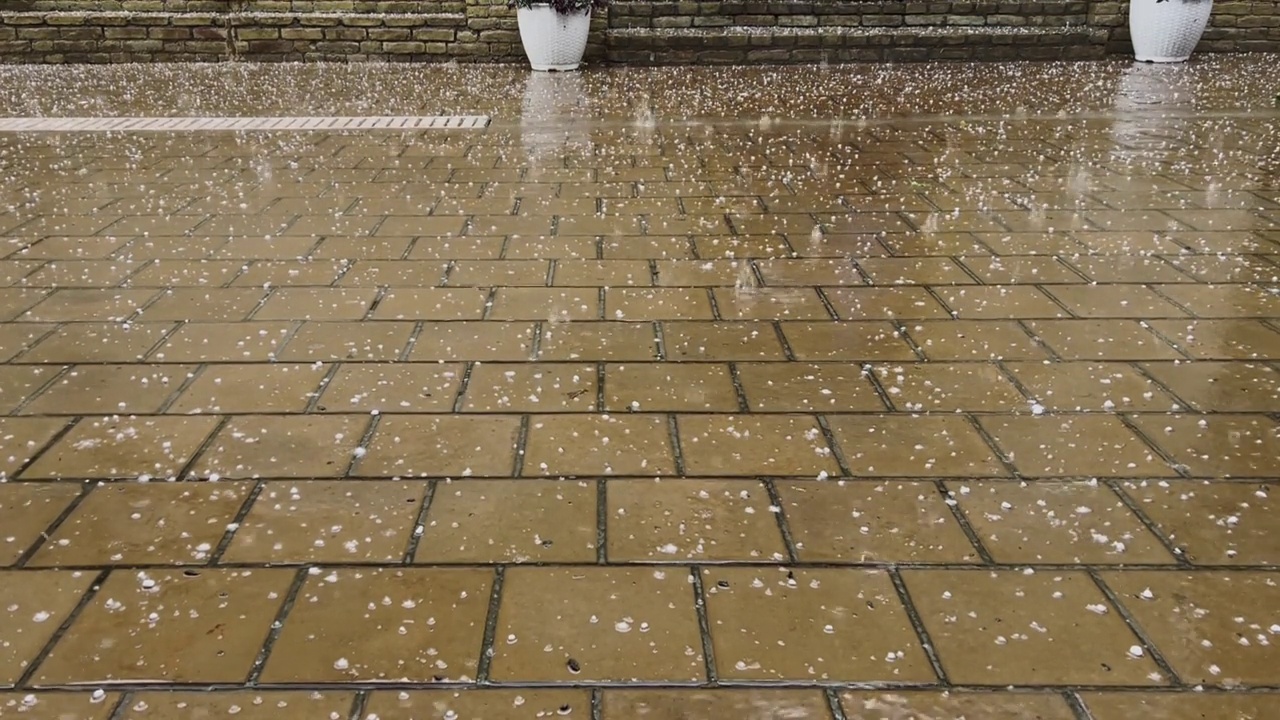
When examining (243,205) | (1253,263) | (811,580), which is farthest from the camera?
(243,205)

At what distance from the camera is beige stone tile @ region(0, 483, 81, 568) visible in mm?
1729

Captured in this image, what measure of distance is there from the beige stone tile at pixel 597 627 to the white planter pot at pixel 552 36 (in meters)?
7.42

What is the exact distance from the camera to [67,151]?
16.3 ft

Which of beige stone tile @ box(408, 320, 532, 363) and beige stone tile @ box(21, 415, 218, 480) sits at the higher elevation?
beige stone tile @ box(408, 320, 532, 363)

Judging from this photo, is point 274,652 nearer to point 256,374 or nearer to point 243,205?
point 256,374

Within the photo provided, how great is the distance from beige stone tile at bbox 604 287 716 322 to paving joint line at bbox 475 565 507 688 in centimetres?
126

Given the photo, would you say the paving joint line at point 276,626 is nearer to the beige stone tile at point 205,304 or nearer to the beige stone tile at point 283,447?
the beige stone tile at point 283,447

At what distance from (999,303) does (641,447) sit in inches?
56.6

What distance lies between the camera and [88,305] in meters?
2.84

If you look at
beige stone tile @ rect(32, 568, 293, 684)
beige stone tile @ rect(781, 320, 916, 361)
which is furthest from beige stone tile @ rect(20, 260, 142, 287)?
beige stone tile @ rect(781, 320, 916, 361)

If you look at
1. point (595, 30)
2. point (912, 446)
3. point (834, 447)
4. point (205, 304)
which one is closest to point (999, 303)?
point (912, 446)

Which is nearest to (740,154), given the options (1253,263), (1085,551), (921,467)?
(1253,263)

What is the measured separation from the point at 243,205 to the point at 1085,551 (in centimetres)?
355

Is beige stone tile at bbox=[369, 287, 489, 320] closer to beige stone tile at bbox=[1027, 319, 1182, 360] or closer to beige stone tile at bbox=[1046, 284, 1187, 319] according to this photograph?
beige stone tile at bbox=[1027, 319, 1182, 360]
